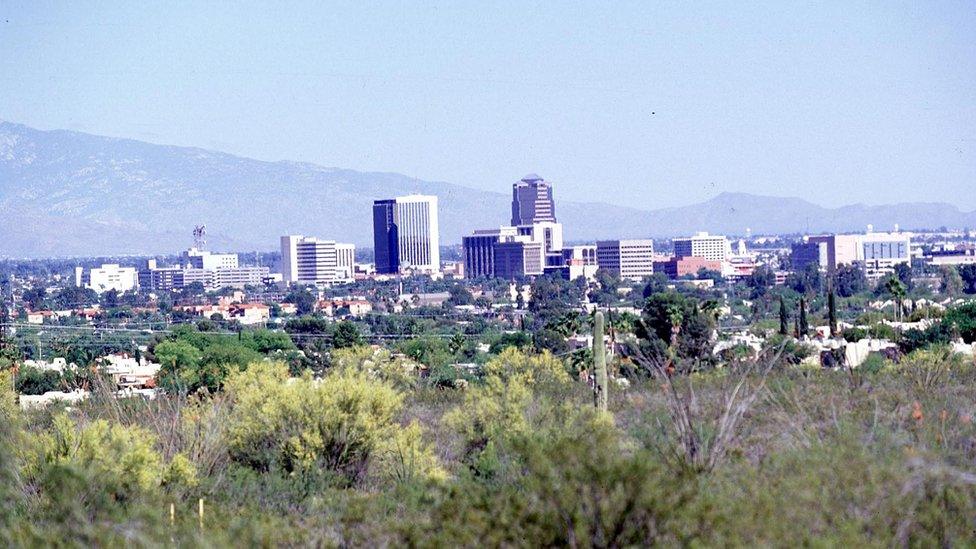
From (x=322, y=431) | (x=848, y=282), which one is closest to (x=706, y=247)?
(x=848, y=282)

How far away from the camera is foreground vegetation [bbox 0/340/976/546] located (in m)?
7.62

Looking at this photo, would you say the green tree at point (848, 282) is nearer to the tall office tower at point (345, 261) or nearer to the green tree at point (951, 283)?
the green tree at point (951, 283)

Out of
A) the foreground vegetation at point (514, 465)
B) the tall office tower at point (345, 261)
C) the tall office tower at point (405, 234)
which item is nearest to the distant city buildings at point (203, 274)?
the tall office tower at point (345, 261)

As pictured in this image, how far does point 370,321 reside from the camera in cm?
7681

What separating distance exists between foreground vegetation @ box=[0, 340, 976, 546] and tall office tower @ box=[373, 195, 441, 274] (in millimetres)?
163816

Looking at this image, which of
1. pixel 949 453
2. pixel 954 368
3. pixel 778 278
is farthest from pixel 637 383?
pixel 778 278

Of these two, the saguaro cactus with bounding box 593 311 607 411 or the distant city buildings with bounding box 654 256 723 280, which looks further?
the distant city buildings with bounding box 654 256 723 280

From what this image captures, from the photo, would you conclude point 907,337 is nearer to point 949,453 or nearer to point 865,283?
point 949,453

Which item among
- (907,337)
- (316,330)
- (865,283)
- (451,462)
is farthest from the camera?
(865,283)

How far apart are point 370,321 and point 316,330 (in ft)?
54.4

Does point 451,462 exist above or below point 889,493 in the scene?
below

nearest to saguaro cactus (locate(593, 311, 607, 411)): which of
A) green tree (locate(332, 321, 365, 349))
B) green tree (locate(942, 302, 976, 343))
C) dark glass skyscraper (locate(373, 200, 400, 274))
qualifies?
green tree (locate(942, 302, 976, 343))

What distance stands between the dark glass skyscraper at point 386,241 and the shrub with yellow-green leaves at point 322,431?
166 metres

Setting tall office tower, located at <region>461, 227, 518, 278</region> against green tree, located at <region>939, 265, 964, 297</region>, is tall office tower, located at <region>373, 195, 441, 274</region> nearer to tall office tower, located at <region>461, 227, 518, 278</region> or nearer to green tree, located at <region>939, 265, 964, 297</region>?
tall office tower, located at <region>461, 227, 518, 278</region>
